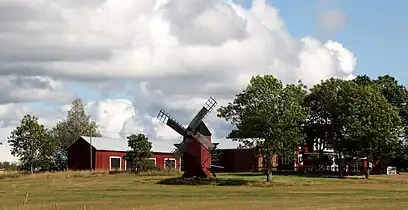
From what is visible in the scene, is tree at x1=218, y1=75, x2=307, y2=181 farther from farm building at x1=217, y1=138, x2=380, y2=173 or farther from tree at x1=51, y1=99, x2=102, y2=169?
tree at x1=51, y1=99, x2=102, y2=169

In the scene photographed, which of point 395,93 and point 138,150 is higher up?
point 395,93

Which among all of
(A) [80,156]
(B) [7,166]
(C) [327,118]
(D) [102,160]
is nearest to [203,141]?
(C) [327,118]

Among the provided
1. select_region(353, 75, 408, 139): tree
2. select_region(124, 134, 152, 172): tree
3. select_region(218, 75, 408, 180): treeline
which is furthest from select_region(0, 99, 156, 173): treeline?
select_region(353, 75, 408, 139): tree

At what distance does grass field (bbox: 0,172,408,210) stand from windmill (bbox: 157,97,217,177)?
2.78 m

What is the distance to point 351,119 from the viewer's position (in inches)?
4232

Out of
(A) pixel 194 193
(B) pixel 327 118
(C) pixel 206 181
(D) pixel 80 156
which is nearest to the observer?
(A) pixel 194 193

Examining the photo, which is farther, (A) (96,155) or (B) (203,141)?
(A) (96,155)

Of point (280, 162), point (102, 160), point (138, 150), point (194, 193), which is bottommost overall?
point (194, 193)

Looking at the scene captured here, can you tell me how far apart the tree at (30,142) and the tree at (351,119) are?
4269cm

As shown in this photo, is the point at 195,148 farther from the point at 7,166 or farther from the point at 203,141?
the point at 7,166

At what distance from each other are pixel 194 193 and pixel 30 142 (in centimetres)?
6822

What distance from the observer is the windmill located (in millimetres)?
92125

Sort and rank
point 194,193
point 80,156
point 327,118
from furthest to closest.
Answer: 1. point 80,156
2. point 327,118
3. point 194,193

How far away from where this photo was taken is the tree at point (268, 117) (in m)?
85.9
